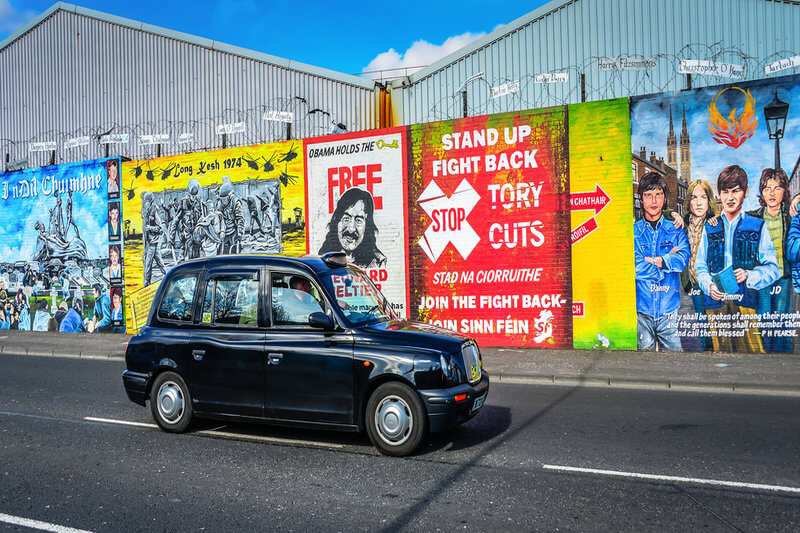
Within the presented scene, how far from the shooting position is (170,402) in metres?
7.06

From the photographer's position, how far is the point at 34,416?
8.14 metres

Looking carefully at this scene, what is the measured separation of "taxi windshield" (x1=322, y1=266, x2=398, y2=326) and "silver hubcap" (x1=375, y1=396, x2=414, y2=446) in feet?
2.79

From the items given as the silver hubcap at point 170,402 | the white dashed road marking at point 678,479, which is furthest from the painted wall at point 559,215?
the silver hubcap at point 170,402

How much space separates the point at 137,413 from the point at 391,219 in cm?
864

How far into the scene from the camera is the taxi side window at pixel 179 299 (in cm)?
715

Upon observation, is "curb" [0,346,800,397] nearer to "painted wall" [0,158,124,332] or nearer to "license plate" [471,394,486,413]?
"license plate" [471,394,486,413]

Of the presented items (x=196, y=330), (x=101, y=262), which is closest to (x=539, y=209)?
(x=196, y=330)

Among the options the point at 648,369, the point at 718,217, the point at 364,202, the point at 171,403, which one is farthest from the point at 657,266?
the point at 171,403

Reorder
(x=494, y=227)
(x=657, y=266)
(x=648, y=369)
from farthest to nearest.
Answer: (x=494, y=227) → (x=657, y=266) → (x=648, y=369)

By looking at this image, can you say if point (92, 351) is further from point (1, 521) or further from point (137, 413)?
point (1, 521)

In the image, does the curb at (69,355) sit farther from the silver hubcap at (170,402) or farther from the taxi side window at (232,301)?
the taxi side window at (232,301)

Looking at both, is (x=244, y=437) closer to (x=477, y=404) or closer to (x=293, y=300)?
(x=293, y=300)

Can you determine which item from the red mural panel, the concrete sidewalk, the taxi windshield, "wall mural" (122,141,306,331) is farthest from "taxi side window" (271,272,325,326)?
"wall mural" (122,141,306,331)

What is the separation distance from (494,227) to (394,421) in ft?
29.6
